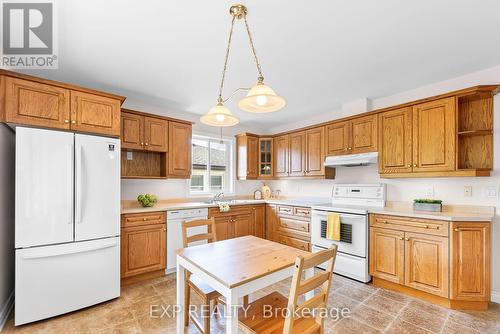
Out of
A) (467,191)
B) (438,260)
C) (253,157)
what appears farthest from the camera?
(253,157)

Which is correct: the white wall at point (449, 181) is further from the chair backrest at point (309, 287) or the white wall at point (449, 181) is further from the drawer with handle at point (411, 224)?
the chair backrest at point (309, 287)

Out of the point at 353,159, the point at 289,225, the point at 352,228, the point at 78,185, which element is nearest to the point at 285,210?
the point at 289,225

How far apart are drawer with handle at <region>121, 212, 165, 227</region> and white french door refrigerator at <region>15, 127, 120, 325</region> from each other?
32cm

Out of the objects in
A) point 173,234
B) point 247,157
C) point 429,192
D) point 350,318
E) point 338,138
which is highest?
point 338,138

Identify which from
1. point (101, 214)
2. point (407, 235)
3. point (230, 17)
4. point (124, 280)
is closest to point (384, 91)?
point (407, 235)

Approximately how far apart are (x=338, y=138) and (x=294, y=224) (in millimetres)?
1570

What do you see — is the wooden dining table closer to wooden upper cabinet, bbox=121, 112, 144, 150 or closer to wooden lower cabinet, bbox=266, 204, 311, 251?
wooden lower cabinet, bbox=266, 204, 311, 251

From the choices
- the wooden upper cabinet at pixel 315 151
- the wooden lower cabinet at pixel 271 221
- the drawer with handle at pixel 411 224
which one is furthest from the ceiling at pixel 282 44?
the wooden lower cabinet at pixel 271 221

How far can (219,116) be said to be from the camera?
6.46ft

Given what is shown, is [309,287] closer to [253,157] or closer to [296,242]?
[296,242]

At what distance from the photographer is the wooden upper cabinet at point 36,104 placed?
2.11 m

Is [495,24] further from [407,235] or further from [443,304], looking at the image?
[443,304]

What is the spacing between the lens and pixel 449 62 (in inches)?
98.7

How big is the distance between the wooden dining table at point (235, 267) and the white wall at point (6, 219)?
1.80 meters
